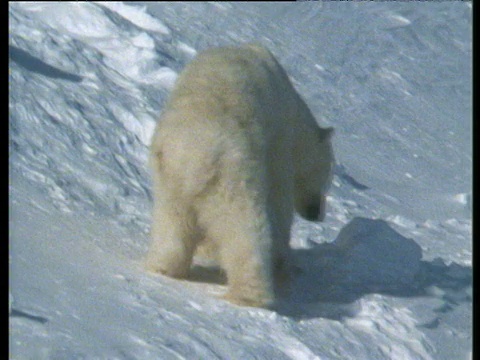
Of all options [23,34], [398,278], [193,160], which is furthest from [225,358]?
[23,34]

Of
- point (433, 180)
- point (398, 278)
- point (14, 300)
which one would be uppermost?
point (14, 300)

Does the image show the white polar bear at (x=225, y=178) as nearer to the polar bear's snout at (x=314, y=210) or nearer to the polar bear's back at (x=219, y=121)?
the polar bear's back at (x=219, y=121)

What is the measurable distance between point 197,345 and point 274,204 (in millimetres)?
1353

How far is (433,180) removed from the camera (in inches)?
384

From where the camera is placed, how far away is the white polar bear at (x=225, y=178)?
4582 mm

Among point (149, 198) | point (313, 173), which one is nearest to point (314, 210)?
point (313, 173)

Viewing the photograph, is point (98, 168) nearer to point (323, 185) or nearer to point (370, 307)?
point (323, 185)

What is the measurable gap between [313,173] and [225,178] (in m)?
1.49

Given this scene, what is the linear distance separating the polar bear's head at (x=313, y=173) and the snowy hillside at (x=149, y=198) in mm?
277

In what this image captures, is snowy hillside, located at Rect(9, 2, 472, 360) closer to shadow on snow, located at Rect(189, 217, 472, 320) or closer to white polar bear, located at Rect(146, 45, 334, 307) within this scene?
shadow on snow, located at Rect(189, 217, 472, 320)

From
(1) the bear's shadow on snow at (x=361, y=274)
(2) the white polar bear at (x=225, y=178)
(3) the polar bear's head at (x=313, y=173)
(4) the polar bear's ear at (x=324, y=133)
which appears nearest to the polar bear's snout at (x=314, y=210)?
(3) the polar bear's head at (x=313, y=173)

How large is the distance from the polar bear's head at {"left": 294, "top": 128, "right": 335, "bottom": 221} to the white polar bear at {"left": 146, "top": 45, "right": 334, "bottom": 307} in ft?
2.22

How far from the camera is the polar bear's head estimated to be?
583 centimetres

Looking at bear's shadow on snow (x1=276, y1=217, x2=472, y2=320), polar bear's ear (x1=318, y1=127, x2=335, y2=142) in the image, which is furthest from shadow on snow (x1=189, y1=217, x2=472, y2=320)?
polar bear's ear (x1=318, y1=127, x2=335, y2=142)
